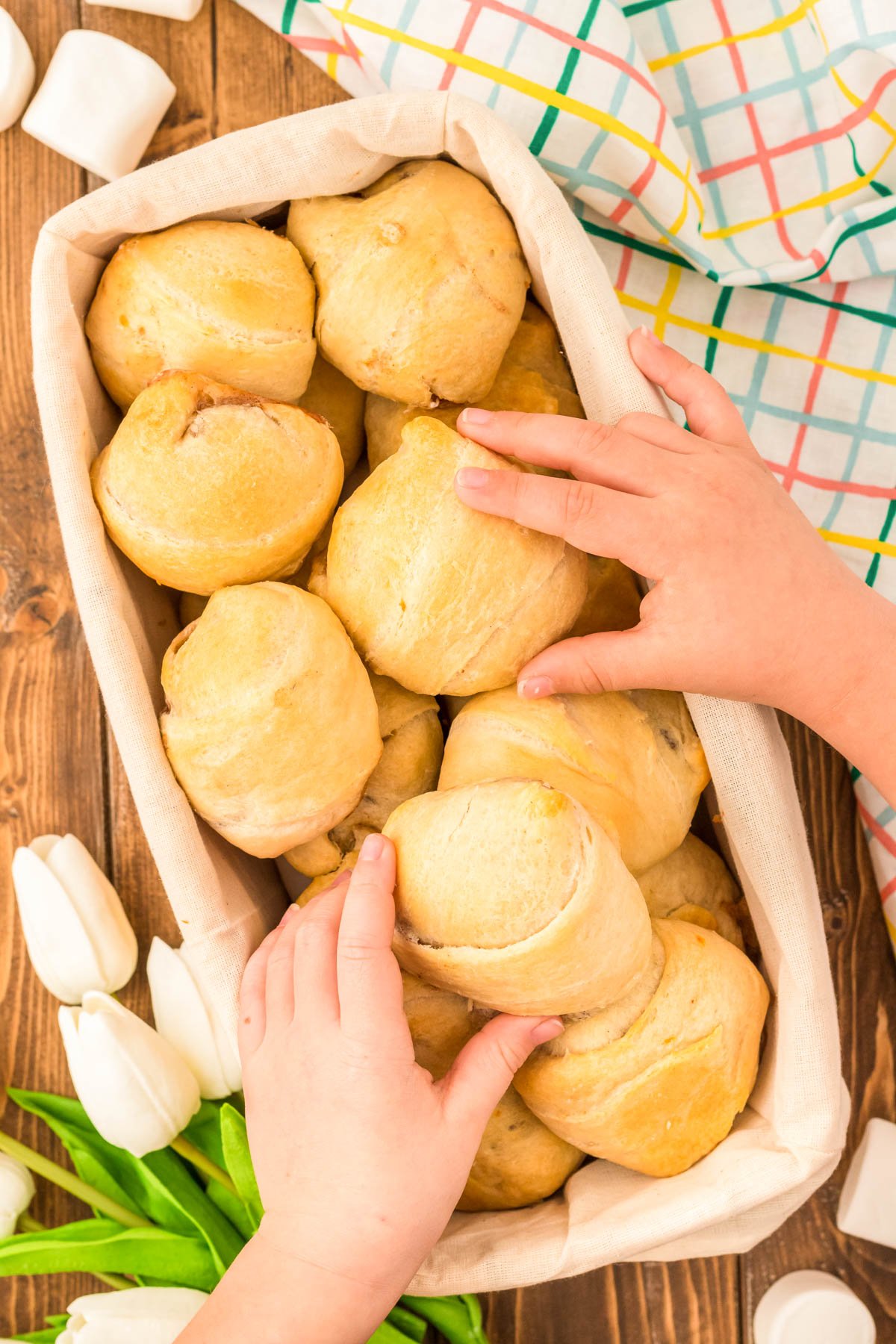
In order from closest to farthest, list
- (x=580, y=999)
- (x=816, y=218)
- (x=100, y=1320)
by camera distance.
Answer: (x=580, y=999)
(x=100, y=1320)
(x=816, y=218)

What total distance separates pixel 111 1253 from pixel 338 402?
2.16 feet

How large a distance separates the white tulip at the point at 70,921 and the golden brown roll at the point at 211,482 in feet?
0.97

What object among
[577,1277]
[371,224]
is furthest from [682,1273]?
[371,224]

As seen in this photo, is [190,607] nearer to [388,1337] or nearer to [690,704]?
[690,704]

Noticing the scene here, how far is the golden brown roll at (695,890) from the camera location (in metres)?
0.74

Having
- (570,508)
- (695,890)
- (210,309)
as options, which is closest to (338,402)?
(210,309)

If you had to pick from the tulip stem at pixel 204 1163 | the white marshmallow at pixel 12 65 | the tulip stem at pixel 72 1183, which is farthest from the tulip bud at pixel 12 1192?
the white marshmallow at pixel 12 65

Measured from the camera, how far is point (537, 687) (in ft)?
2.22

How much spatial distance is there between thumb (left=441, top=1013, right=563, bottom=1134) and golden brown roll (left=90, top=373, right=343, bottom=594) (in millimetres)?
329

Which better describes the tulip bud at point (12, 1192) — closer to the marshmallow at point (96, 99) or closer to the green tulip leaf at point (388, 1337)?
the green tulip leaf at point (388, 1337)

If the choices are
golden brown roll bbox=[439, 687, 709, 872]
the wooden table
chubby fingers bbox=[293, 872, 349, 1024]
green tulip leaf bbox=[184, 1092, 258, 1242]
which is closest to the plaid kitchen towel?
the wooden table

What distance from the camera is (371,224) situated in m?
0.72

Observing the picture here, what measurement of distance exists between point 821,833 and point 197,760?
21.6 inches

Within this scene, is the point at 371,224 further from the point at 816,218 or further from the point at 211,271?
the point at 816,218
